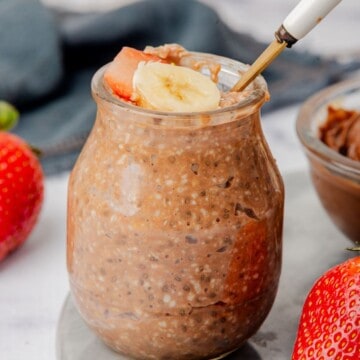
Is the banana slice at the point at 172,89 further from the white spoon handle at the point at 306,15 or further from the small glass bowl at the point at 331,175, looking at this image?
the small glass bowl at the point at 331,175

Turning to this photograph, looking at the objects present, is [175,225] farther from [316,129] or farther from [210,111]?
[316,129]

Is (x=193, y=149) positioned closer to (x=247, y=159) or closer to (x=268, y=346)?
(x=247, y=159)

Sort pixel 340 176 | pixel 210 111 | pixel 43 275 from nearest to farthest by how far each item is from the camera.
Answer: pixel 210 111, pixel 340 176, pixel 43 275

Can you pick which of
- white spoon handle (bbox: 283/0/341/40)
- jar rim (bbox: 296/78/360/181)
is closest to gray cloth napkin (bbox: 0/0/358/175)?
jar rim (bbox: 296/78/360/181)

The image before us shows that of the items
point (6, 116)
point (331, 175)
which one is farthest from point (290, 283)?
point (6, 116)

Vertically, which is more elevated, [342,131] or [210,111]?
[210,111]

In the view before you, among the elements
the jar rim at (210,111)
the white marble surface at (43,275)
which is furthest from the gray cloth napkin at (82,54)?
the jar rim at (210,111)
